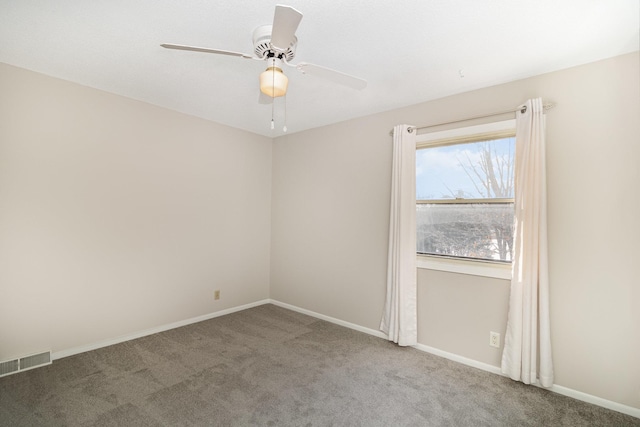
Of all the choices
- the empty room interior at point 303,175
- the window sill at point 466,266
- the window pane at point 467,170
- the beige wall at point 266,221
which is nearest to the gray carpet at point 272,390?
the empty room interior at point 303,175

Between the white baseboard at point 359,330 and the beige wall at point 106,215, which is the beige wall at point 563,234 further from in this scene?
the beige wall at point 106,215

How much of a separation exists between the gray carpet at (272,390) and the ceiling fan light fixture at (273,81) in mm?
2156

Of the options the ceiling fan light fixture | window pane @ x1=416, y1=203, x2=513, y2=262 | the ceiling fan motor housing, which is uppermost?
the ceiling fan motor housing

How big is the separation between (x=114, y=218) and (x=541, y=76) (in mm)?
4210

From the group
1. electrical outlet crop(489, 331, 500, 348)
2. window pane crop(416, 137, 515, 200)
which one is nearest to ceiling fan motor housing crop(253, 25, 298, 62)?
window pane crop(416, 137, 515, 200)

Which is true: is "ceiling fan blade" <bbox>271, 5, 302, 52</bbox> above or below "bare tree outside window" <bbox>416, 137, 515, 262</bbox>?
above

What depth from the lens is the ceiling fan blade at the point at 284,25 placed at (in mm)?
1364

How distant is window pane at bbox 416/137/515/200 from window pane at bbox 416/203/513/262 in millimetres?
119

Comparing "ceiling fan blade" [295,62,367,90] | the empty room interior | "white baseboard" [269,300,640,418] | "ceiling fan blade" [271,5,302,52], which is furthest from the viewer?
"white baseboard" [269,300,640,418]

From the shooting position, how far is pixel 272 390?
2410 millimetres

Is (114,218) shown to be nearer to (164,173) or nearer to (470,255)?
(164,173)

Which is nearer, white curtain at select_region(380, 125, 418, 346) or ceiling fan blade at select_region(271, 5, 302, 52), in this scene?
ceiling fan blade at select_region(271, 5, 302, 52)

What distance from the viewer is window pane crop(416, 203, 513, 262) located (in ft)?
9.18

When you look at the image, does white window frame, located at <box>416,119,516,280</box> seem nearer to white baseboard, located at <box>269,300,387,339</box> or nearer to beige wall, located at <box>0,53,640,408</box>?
beige wall, located at <box>0,53,640,408</box>
